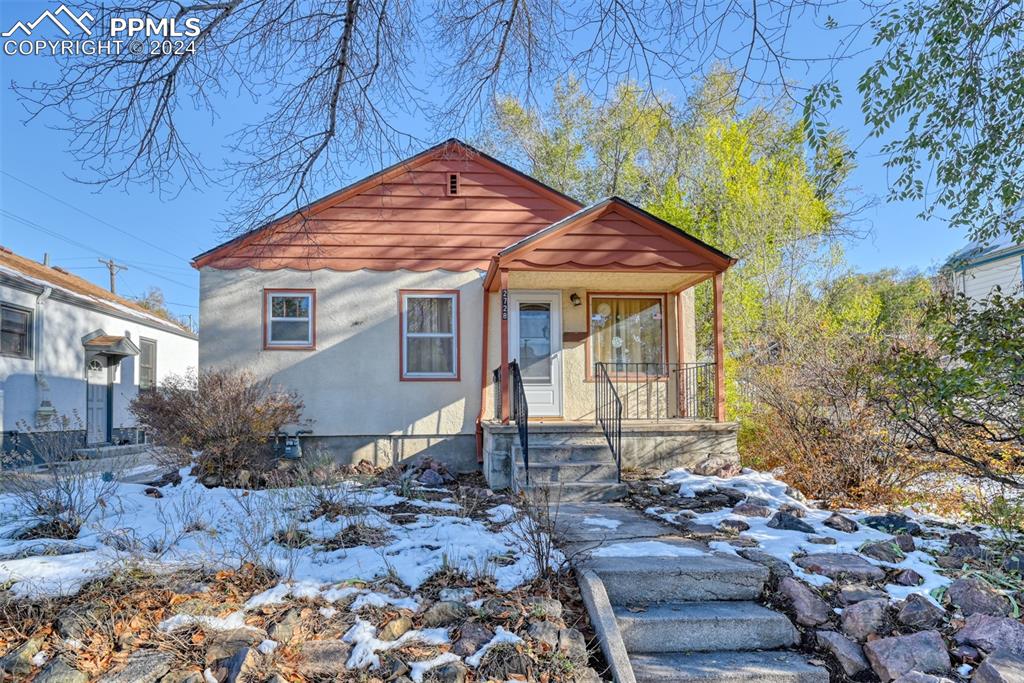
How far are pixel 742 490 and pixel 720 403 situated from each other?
179 cm

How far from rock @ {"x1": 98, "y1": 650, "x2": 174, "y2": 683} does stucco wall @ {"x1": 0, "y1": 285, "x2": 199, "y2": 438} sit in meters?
8.26

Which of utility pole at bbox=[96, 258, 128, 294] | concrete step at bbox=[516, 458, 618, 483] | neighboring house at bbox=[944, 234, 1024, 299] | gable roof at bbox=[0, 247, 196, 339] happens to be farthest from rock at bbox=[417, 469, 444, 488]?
utility pole at bbox=[96, 258, 128, 294]

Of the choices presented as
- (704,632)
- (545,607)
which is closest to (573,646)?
(545,607)

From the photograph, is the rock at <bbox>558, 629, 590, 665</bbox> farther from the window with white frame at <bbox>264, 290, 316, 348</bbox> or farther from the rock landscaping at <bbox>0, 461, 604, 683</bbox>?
the window with white frame at <bbox>264, 290, 316, 348</bbox>

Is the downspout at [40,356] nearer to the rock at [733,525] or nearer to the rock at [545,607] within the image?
the rock at [545,607]

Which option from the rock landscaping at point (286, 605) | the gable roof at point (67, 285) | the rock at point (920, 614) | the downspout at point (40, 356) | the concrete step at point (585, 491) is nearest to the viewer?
the rock landscaping at point (286, 605)

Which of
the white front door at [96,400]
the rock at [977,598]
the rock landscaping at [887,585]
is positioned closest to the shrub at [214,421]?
the rock landscaping at [887,585]

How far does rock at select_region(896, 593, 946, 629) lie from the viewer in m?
3.74

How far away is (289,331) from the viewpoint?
9.41 metres

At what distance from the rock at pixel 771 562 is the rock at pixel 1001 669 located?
1125mm

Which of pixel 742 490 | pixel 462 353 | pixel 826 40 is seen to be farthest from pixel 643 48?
pixel 462 353

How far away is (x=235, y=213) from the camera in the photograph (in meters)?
4.50

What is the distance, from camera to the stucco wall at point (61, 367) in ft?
37.6

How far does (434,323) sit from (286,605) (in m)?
6.11
